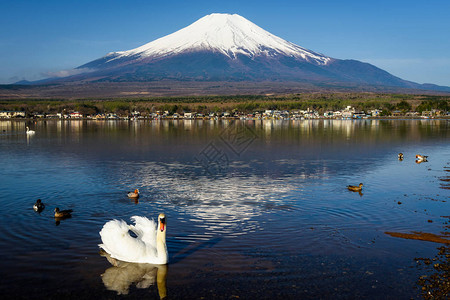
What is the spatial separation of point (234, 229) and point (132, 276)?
12.4ft

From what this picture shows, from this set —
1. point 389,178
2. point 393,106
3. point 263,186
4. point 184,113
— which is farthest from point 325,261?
point 393,106

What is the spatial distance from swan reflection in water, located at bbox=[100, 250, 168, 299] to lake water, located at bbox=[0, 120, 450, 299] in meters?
0.04

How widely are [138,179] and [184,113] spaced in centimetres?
13534

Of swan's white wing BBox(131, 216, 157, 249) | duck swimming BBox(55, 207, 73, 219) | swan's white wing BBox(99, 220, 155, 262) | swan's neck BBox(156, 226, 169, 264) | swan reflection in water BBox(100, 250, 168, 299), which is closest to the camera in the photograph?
swan reflection in water BBox(100, 250, 168, 299)

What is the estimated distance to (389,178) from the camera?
21.9m

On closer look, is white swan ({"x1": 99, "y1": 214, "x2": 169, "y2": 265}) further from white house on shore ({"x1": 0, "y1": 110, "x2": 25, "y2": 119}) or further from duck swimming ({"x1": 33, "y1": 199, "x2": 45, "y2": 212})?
white house on shore ({"x1": 0, "y1": 110, "x2": 25, "y2": 119})

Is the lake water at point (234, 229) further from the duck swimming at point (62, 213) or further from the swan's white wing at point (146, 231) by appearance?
the swan's white wing at point (146, 231)

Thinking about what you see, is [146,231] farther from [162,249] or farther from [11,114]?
[11,114]

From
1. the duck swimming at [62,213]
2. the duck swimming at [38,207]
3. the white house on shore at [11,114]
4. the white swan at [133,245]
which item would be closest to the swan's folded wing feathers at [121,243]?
A: the white swan at [133,245]

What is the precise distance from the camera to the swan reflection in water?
8.95 metres

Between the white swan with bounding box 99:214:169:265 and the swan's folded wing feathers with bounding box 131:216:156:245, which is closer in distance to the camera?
the white swan with bounding box 99:214:169:265

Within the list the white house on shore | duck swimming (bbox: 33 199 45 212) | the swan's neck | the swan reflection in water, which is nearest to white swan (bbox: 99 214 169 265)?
the swan's neck

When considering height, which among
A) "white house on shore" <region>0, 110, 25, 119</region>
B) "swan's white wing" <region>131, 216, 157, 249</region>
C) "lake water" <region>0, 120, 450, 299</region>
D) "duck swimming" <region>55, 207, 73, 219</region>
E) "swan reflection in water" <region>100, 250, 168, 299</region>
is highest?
"white house on shore" <region>0, 110, 25, 119</region>

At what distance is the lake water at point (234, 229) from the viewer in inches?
354
